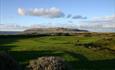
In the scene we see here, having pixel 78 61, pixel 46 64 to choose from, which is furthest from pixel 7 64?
pixel 78 61

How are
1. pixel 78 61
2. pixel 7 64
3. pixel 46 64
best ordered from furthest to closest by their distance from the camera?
pixel 78 61 < pixel 46 64 < pixel 7 64

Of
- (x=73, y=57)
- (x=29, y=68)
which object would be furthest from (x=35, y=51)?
(x=29, y=68)

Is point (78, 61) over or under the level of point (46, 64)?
under

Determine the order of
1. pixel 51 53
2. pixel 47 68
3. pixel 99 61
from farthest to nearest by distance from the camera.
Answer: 1. pixel 51 53
2. pixel 99 61
3. pixel 47 68

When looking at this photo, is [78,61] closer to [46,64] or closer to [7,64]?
[46,64]

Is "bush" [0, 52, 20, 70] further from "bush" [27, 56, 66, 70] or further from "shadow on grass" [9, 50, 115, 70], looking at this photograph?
"shadow on grass" [9, 50, 115, 70]

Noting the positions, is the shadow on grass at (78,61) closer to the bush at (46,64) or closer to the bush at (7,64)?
the bush at (46,64)

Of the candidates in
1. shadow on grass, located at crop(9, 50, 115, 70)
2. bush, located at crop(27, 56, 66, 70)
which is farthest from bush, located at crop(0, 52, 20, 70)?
shadow on grass, located at crop(9, 50, 115, 70)

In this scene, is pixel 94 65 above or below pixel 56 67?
below

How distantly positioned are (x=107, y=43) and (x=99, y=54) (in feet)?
44.2

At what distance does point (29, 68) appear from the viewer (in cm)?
1188

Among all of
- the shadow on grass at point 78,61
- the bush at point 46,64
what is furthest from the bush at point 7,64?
the shadow on grass at point 78,61

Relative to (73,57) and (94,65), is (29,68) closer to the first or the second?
(94,65)

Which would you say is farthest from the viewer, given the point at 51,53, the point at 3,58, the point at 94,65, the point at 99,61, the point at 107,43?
the point at 107,43
